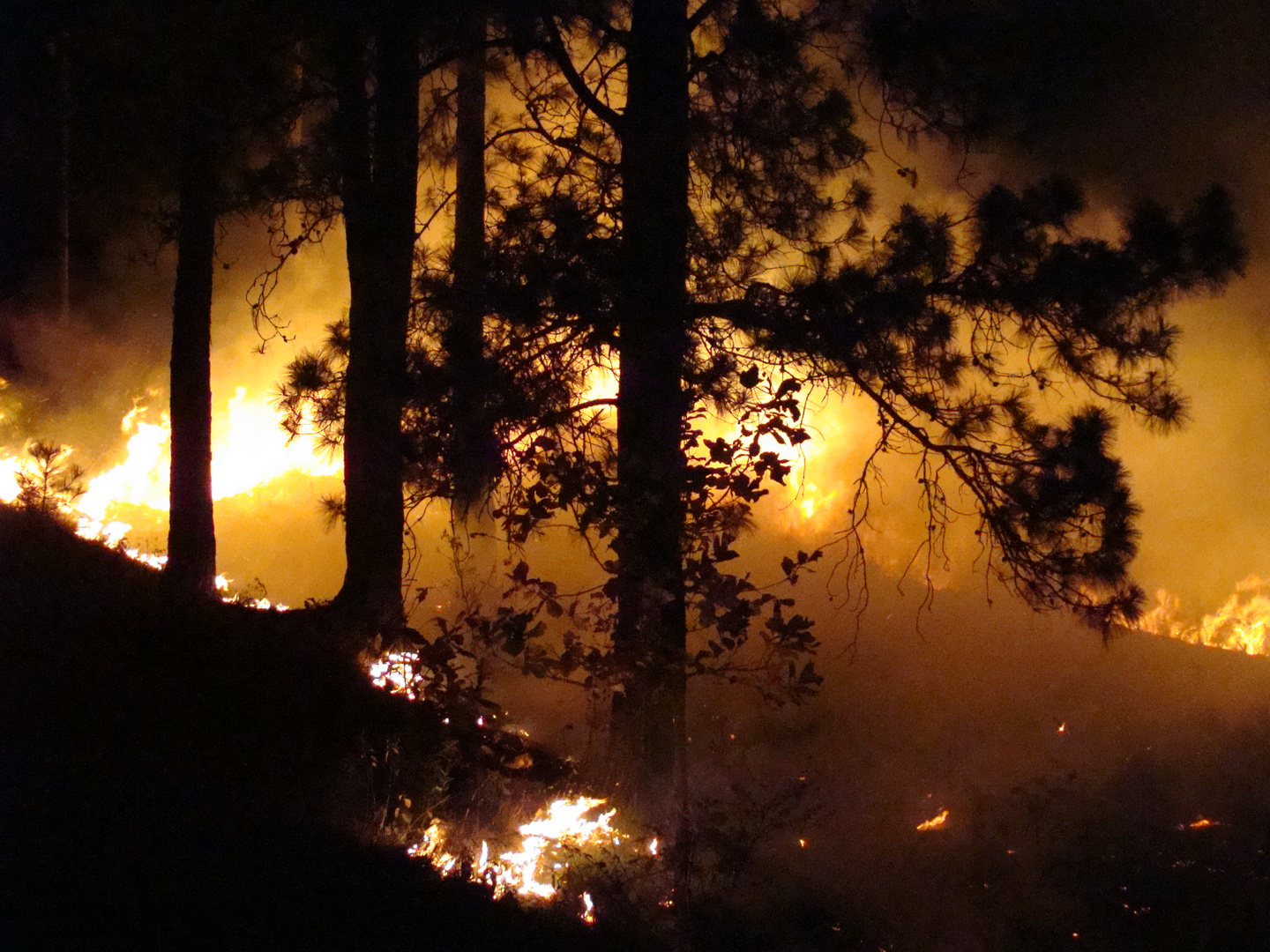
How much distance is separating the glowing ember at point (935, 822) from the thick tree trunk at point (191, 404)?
575cm

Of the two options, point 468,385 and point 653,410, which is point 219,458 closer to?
point 468,385

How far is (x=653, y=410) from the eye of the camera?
18.8ft

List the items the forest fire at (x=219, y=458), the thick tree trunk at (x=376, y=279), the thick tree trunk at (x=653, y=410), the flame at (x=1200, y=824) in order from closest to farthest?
the thick tree trunk at (x=653, y=410) < the thick tree trunk at (x=376, y=279) < the flame at (x=1200, y=824) < the forest fire at (x=219, y=458)

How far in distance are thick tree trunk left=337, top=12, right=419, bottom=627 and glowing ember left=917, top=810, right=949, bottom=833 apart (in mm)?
4391

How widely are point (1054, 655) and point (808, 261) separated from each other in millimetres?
5561

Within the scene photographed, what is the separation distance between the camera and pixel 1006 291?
222 inches

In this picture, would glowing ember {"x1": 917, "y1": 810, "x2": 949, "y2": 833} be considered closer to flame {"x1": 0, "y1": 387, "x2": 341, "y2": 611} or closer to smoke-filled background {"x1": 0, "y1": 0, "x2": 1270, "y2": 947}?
smoke-filled background {"x1": 0, "y1": 0, "x2": 1270, "y2": 947}

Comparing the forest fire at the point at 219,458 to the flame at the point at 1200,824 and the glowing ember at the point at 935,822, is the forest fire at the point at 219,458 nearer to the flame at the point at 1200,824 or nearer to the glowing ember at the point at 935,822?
the glowing ember at the point at 935,822

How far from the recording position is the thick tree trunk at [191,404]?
7.83 metres

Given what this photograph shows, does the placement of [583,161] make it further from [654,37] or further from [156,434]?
[156,434]

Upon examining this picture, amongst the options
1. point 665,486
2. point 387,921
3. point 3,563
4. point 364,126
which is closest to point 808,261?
point 665,486

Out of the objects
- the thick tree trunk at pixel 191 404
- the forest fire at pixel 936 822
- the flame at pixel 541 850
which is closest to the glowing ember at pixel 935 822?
the forest fire at pixel 936 822

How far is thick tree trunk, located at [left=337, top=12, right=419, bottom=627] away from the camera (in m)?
6.80

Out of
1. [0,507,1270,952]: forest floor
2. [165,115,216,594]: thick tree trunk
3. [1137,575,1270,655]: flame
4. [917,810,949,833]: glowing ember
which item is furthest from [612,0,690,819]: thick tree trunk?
[1137,575,1270,655]: flame
